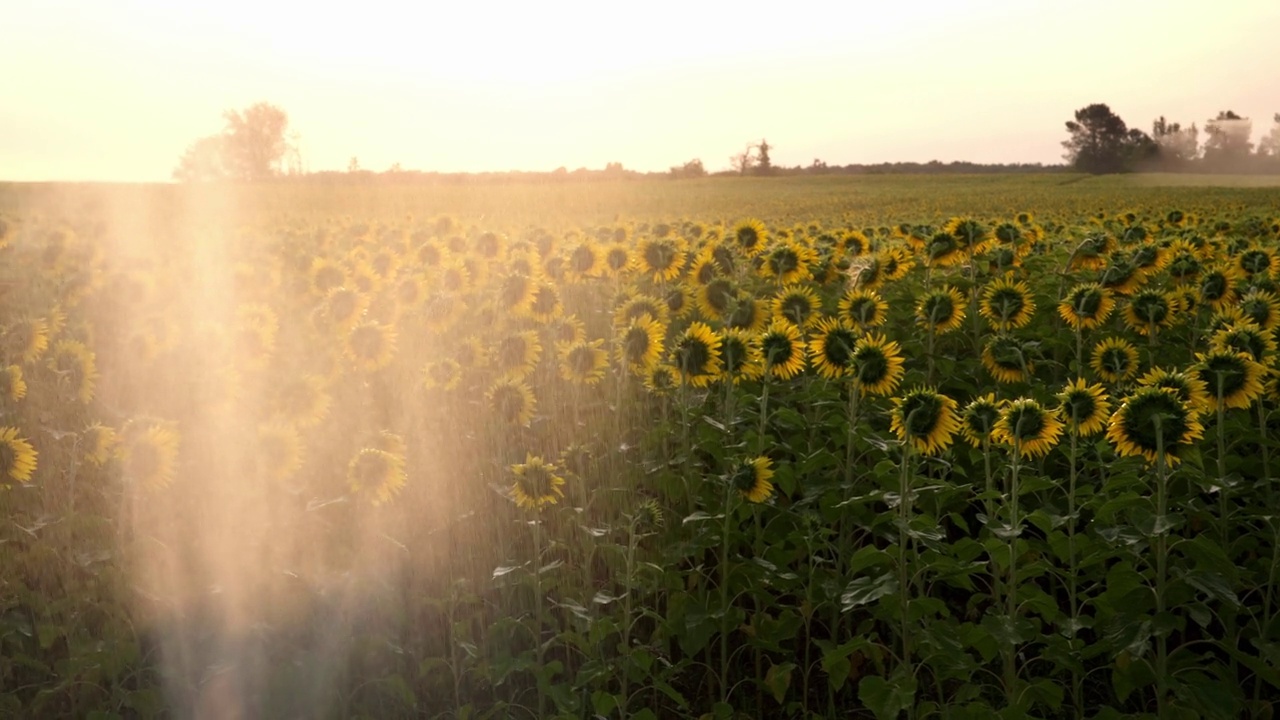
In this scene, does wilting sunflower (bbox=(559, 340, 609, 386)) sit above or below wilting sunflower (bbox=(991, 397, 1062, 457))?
above

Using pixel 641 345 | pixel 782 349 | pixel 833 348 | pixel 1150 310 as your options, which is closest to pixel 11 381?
pixel 641 345

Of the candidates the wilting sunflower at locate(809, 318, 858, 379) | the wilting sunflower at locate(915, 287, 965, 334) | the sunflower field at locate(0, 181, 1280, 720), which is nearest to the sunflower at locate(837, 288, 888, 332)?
the sunflower field at locate(0, 181, 1280, 720)

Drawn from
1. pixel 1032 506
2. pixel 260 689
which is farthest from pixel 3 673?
pixel 1032 506

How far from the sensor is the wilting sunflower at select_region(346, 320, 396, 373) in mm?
5078

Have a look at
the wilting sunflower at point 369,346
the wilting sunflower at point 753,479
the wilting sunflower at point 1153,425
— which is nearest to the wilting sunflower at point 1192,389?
the wilting sunflower at point 1153,425

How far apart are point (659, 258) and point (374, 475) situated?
3.15 meters

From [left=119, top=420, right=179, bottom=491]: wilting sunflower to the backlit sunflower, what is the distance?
8.21 feet

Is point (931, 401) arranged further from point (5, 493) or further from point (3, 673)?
point (5, 493)

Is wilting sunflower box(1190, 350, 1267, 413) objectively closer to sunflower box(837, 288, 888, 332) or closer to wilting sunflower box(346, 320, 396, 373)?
sunflower box(837, 288, 888, 332)

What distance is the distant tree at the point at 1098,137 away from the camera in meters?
73.2

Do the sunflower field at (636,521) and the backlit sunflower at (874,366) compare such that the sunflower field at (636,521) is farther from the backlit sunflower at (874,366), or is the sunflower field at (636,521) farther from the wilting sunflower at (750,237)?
the wilting sunflower at (750,237)

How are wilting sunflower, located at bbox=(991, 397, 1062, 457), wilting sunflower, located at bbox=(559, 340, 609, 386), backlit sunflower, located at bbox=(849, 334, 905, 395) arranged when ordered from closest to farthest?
1. wilting sunflower, located at bbox=(991, 397, 1062, 457)
2. backlit sunflower, located at bbox=(849, 334, 905, 395)
3. wilting sunflower, located at bbox=(559, 340, 609, 386)

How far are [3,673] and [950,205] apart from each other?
1165 inches

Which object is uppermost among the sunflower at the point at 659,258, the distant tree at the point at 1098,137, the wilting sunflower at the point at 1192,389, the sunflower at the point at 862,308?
the distant tree at the point at 1098,137
